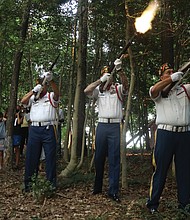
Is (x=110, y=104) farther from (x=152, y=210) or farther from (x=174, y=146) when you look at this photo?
(x=152, y=210)

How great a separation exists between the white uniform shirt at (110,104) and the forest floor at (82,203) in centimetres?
129

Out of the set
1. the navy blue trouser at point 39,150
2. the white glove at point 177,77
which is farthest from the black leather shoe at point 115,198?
the white glove at point 177,77

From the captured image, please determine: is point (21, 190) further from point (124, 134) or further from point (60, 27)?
point (60, 27)

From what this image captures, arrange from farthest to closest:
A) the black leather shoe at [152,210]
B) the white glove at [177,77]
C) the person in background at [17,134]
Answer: the person in background at [17,134]
the black leather shoe at [152,210]
the white glove at [177,77]

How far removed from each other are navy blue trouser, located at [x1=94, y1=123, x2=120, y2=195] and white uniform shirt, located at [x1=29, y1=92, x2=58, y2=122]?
910mm

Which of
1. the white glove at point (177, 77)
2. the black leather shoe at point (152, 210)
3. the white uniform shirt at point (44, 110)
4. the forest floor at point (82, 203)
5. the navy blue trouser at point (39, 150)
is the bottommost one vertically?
the forest floor at point (82, 203)

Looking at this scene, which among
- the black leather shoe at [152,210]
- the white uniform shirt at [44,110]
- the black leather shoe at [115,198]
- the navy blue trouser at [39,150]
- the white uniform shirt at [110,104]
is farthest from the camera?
the white uniform shirt at [44,110]

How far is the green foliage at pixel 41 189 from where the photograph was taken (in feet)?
19.4

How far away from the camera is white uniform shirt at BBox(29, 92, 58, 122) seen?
6633 millimetres

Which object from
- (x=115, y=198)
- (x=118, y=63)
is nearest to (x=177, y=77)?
(x=118, y=63)

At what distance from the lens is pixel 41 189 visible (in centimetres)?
592

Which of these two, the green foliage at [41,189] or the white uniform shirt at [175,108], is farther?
the green foliage at [41,189]

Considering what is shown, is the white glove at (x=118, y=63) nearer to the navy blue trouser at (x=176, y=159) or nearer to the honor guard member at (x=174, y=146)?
the honor guard member at (x=174, y=146)

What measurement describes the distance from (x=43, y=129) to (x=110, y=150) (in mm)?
1243
